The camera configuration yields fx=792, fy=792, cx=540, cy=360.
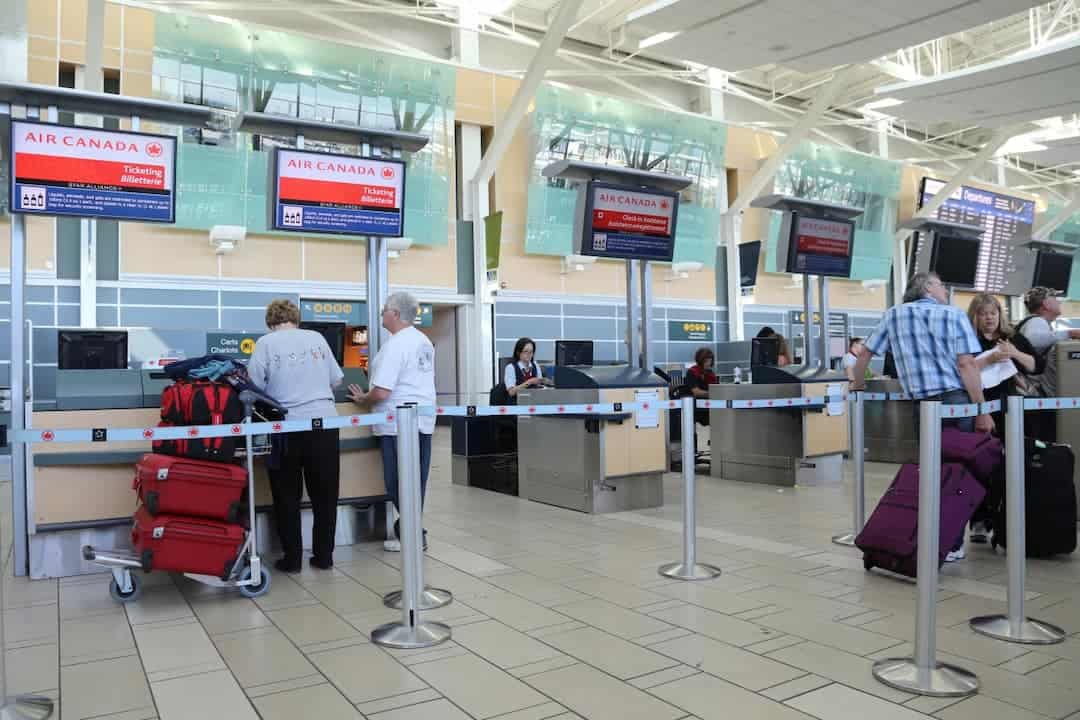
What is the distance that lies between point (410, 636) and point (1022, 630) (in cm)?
230

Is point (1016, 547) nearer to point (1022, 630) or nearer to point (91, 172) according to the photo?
point (1022, 630)

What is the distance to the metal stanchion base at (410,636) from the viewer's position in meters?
2.94

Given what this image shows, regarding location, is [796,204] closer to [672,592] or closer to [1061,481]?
[1061,481]

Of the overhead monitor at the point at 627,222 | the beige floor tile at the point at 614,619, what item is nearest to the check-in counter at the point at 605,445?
the overhead monitor at the point at 627,222

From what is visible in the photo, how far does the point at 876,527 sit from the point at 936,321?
3.45 feet

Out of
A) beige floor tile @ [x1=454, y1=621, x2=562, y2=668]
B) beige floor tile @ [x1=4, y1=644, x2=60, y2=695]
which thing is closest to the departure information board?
beige floor tile @ [x1=454, y1=621, x2=562, y2=668]

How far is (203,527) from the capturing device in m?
3.54

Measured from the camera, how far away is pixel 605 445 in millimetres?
5777

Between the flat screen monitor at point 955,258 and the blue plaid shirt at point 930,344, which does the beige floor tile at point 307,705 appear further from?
the flat screen monitor at point 955,258

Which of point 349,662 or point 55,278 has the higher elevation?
point 55,278

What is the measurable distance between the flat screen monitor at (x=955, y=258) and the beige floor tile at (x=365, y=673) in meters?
7.38

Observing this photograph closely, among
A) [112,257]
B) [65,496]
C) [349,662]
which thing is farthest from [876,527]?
[112,257]

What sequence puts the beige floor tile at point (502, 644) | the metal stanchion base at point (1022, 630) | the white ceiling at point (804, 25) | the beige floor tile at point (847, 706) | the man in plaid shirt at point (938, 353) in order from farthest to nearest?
the white ceiling at point (804, 25)
the man in plaid shirt at point (938, 353)
the metal stanchion base at point (1022, 630)
the beige floor tile at point (502, 644)
the beige floor tile at point (847, 706)

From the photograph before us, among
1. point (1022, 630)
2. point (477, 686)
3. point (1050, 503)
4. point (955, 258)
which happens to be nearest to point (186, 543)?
point (477, 686)
